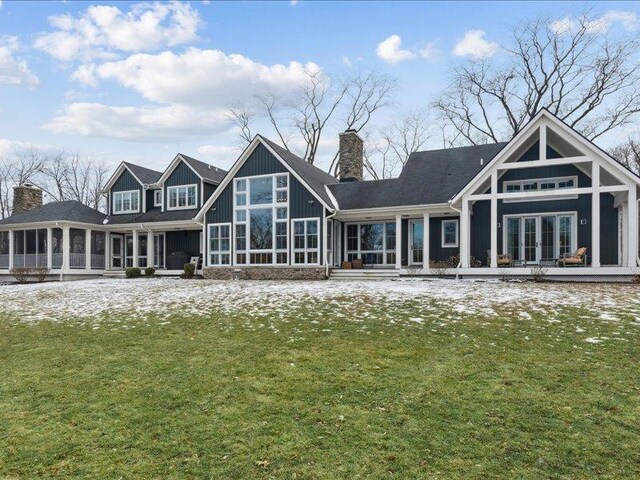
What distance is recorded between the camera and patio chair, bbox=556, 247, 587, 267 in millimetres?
14852

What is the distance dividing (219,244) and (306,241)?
4544 millimetres

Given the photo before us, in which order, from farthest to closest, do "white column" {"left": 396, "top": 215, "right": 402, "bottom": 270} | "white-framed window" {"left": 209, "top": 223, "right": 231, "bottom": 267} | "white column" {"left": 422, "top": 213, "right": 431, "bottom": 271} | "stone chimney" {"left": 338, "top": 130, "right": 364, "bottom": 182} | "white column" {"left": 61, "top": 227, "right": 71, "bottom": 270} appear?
"stone chimney" {"left": 338, "top": 130, "right": 364, "bottom": 182} < "white column" {"left": 61, "top": 227, "right": 71, "bottom": 270} < "white-framed window" {"left": 209, "top": 223, "right": 231, "bottom": 267} < "white column" {"left": 396, "top": 215, "right": 402, "bottom": 270} < "white column" {"left": 422, "top": 213, "right": 431, "bottom": 271}

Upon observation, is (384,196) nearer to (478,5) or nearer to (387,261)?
(387,261)

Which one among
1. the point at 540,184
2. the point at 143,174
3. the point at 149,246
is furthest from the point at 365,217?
the point at 143,174

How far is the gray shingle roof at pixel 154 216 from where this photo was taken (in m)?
23.6

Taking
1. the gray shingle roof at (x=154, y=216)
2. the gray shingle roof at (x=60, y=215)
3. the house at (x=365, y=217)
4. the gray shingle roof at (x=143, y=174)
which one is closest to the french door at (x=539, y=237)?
the house at (x=365, y=217)

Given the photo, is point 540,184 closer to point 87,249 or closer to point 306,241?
point 306,241

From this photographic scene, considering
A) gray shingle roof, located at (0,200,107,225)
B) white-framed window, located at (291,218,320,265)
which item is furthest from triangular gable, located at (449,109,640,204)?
gray shingle roof, located at (0,200,107,225)

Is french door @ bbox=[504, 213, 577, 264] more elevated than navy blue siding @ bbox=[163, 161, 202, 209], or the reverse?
navy blue siding @ bbox=[163, 161, 202, 209]

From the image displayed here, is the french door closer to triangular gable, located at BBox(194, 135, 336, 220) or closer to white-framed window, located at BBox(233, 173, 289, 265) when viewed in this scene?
triangular gable, located at BBox(194, 135, 336, 220)

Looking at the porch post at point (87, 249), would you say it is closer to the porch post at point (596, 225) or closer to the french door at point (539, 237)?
the french door at point (539, 237)

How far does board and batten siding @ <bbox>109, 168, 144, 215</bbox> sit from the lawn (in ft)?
57.9

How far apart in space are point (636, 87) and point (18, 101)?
121 feet

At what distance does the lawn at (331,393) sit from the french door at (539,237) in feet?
23.3
